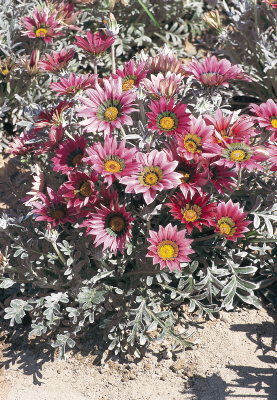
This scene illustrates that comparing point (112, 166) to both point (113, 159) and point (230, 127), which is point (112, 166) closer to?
point (113, 159)

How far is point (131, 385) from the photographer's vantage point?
2029mm

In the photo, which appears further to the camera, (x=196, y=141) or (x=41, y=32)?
(x=41, y=32)

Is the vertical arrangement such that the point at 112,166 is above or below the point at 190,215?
above

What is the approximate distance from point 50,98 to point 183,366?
256 centimetres

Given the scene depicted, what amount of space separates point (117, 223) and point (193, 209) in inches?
14.3

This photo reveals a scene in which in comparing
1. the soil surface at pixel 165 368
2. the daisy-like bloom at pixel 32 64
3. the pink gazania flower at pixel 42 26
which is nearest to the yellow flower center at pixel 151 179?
the soil surface at pixel 165 368

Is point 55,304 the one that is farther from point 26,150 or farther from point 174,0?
point 174,0

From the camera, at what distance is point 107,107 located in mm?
1789

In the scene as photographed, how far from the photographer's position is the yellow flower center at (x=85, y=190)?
1.73 meters

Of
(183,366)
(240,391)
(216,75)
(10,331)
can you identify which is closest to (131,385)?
(183,366)

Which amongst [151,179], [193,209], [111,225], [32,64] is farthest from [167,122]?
[32,64]

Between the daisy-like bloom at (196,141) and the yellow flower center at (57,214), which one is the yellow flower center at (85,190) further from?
the daisy-like bloom at (196,141)

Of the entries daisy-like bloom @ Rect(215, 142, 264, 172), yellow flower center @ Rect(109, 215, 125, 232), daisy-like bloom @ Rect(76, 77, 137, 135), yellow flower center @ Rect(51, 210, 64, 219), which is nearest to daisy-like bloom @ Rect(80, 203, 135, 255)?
yellow flower center @ Rect(109, 215, 125, 232)

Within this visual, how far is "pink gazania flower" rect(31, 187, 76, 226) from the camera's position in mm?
1845
